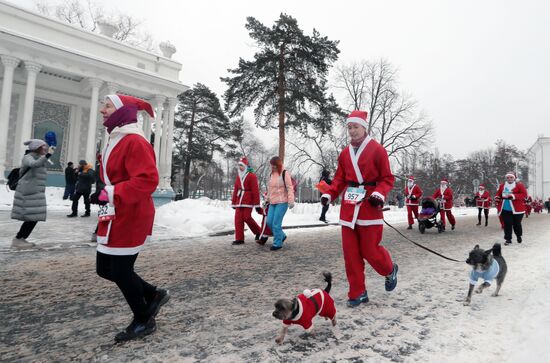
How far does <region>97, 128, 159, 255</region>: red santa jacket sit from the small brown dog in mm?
1178

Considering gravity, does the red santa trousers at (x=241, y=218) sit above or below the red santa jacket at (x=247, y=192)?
below

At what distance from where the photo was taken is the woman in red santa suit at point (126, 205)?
2.40 m

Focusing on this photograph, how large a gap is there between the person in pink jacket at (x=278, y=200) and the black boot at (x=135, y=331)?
4572 mm

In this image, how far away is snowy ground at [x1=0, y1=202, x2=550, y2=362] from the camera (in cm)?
244

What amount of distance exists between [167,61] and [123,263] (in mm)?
25168

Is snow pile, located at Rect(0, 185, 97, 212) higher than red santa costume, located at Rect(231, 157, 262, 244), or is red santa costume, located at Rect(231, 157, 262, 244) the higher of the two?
red santa costume, located at Rect(231, 157, 262, 244)

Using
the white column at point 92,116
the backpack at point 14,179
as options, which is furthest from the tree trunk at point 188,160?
the backpack at point 14,179

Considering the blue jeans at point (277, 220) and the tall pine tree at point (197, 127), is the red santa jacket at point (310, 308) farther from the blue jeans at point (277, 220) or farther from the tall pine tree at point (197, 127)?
the tall pine tree at point (197, 127)

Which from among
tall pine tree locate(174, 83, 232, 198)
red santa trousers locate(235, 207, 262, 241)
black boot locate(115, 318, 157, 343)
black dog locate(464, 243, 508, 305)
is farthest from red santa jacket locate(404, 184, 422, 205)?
tall pine tree locate(174, 83, 232, 198)

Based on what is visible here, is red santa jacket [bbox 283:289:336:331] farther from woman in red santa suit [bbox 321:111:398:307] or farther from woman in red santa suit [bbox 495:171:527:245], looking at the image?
woman in red santa suit [bbox 495:171:527:245]

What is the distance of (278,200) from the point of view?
742 cm

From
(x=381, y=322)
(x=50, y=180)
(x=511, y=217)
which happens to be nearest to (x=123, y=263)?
(x=381, y=322)

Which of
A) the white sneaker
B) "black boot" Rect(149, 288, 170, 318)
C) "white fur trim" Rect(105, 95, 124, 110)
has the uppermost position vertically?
"white fur trim" Rect(105, 95, 124, 110)

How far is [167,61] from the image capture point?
24781 mm
